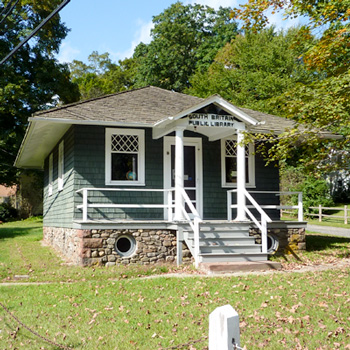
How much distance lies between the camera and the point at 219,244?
1141 centimetres

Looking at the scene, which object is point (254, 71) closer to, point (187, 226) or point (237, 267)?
point (187, 226)

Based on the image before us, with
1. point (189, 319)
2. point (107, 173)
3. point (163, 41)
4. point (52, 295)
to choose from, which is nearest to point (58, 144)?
point (107, 173)

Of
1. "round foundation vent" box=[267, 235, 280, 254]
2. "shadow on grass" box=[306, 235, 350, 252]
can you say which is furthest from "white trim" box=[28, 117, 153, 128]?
"shadow on grass" box=[306, 235, 350, 252]

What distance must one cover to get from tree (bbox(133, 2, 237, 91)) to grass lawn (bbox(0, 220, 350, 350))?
98.9 ft

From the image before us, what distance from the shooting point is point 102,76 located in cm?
5238

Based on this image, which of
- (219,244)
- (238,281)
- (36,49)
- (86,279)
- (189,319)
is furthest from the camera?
(36,49)

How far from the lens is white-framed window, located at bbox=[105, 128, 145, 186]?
13023 millimetres

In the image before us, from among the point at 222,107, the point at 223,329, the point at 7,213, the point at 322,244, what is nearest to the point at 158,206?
the point at 222,107

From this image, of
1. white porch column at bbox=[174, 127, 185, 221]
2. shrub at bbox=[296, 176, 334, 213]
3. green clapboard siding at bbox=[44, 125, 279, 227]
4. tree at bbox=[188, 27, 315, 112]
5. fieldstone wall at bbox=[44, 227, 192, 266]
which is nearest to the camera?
fieldstone wall at bbox=[44, 227, 192, 266]

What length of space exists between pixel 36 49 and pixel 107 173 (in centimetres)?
1911

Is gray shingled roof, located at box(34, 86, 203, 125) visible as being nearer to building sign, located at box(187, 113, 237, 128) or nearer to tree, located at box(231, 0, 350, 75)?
building sign, located at box(187, 113, 237, 128)

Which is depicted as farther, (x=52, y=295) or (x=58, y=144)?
(x=58, y=144)

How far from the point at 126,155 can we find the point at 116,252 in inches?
115

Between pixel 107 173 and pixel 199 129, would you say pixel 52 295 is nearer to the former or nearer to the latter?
pixel 107 173
